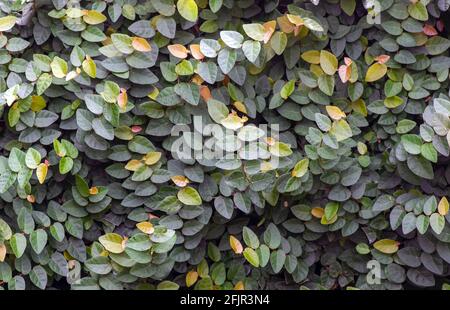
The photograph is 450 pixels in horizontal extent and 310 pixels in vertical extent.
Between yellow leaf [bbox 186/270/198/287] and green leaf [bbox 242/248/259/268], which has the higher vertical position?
green leaf [bbox 242/248/259/268]

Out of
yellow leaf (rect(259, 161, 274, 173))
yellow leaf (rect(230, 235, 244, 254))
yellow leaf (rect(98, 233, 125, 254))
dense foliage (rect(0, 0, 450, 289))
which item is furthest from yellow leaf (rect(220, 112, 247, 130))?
yellow leaf (rect(98, 233, 125, 254))

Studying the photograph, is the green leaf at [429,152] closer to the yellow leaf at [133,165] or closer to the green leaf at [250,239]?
the green leaf at [250,239]

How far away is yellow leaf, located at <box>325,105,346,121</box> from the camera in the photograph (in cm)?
181

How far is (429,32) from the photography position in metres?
1.86

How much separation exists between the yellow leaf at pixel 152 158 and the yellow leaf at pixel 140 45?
30 cm

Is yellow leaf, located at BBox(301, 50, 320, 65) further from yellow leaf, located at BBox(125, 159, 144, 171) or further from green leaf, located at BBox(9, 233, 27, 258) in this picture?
green leaf, located at BBox(9, 233, 27, 258)

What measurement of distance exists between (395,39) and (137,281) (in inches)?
42.1

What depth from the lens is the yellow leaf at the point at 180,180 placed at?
1.77 m

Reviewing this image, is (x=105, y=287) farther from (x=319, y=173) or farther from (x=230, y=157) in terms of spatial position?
(x=319, y=173)

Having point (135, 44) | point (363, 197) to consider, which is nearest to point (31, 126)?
point (135, 44)

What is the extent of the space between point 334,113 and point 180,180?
0.50 metres

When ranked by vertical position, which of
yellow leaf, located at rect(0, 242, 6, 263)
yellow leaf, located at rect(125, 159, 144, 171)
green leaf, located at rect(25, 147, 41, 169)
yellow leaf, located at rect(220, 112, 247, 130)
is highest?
yellow leaf, located at rect(220, 112, 247, 130)

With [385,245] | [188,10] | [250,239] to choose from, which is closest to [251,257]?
[250,239]

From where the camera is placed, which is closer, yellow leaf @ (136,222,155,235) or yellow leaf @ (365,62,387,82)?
yellow leaf @ (136,222,155,235)
